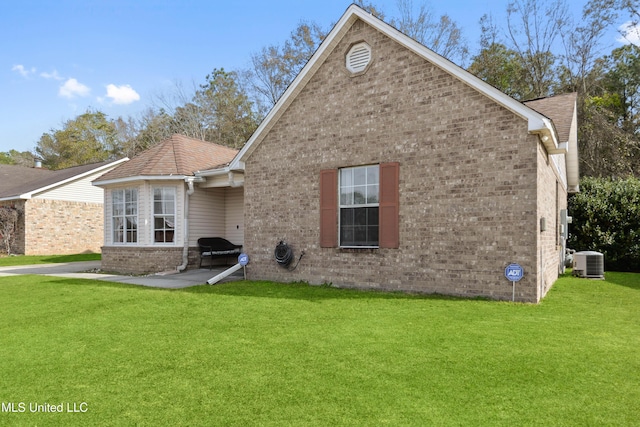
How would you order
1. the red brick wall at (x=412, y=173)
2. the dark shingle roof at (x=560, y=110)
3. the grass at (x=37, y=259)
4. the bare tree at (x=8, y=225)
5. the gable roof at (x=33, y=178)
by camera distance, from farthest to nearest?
the gable roof at (x=33, y=178) < the bare tree at (x=8, y=225) < the grass at (x=37, y=259) < the dark shingle roof at (x=560, y=110) < the red brick wall at (x=412, y=173)

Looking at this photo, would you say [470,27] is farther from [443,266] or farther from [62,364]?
[62,364]

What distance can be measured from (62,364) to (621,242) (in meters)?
17.1

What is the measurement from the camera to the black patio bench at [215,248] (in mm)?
13664

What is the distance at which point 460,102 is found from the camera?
8305 millimetres

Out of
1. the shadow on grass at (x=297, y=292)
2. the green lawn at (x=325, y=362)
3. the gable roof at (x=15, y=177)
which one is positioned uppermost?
the gable roof at (x=15, y=177)

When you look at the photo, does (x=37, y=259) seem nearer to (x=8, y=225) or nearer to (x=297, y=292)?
(x=8, y=225)

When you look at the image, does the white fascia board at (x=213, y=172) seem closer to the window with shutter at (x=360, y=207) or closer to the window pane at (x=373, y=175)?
the window with shutter at (x=360, y=207)

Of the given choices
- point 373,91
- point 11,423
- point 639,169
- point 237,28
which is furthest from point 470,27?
point 11,423

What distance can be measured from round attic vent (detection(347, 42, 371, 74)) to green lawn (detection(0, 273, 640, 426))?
5.28 m

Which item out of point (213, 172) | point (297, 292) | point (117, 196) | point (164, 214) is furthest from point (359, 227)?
point (117, 196)

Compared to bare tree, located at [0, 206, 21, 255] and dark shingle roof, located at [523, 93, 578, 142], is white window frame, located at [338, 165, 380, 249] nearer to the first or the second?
dark shingle roof, located at [523, 93, 578, 142]

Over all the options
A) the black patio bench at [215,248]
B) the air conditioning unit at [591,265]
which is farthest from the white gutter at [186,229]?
the air conditioning unit at [591,265]

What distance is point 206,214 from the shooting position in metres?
14.0

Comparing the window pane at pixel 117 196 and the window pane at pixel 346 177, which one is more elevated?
the window pane at pixel 346 177
